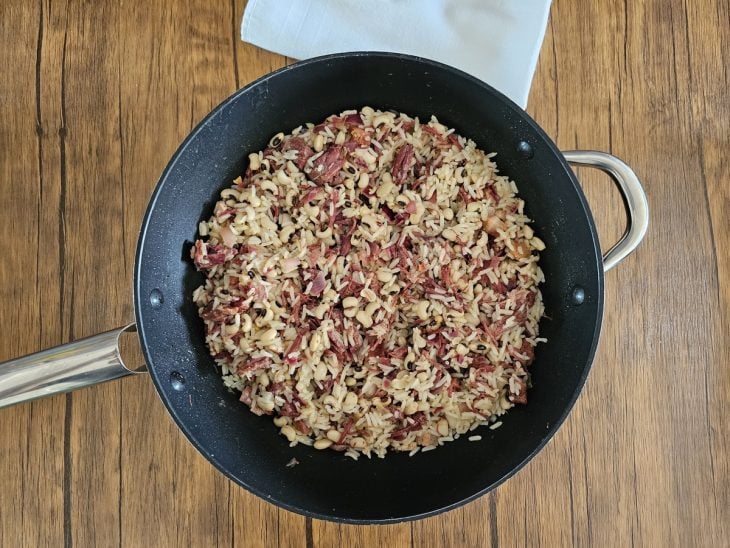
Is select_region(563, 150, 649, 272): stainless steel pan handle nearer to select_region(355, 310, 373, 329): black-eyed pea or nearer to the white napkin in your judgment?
the white napkin

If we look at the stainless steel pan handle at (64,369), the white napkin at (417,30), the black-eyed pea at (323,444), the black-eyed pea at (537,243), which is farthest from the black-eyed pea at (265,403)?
the white napkin at (417,30)

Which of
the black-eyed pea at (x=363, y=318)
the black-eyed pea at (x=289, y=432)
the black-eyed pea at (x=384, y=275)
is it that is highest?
the black-eyed pea at (x=384, y=275)

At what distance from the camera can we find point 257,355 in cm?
129

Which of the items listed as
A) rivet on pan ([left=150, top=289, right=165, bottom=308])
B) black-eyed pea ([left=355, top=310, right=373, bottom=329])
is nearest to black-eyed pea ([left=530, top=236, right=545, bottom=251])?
black-eyed pea ([left=355, top=310, right=373, bottom=329])

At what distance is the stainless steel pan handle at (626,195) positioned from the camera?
1272 millimetres

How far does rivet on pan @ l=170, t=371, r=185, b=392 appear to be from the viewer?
125 centimetres

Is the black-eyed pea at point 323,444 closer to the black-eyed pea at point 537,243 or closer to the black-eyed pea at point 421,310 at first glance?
the black-eyed pea at point 421,310

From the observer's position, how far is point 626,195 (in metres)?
1.29

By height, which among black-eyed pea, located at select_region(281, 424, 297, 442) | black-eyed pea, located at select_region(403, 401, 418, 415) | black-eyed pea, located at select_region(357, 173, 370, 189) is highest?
black-eyed pea, located at select_region(357, 173, 370, 189)

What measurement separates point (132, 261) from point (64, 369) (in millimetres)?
337

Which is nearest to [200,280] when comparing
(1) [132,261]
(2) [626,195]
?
(1) [132,261]

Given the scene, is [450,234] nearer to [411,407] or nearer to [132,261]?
[411,407]

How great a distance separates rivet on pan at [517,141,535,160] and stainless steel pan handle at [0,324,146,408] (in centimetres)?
79

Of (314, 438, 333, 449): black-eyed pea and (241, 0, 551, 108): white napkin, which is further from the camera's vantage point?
(241, 0, 551, 108): white napkin
